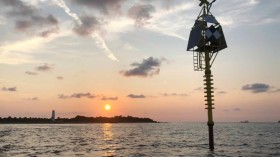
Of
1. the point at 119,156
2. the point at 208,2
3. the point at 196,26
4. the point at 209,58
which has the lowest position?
the point at 119,156

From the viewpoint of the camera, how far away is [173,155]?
38281 mm

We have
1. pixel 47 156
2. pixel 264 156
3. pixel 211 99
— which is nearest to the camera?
pixel 211 99

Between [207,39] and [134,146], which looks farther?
[134,146]

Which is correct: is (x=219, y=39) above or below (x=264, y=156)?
above

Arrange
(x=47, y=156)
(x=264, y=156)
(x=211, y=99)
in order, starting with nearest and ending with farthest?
(x=211, y=99) < (x=47, y=156) < (x=264, y=156)

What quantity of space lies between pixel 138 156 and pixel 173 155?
14.1ft

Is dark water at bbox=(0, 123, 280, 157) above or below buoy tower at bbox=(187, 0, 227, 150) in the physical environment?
below

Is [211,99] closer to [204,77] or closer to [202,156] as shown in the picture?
[204,77]

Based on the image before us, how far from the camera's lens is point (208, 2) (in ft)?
109

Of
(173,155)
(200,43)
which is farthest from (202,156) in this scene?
(200,43)

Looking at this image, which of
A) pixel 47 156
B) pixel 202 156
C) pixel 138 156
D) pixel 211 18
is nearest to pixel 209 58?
pixel 211 18

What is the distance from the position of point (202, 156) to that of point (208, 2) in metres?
16.7

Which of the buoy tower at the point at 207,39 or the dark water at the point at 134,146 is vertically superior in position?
the buoy tower at the point at 207,39

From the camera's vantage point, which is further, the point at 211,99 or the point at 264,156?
the point at 264,156
